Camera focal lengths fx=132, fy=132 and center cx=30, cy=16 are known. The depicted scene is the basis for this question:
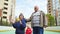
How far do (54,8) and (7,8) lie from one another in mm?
849

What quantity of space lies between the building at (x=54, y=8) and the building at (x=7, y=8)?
654 mm

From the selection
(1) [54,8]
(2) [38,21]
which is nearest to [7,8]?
(2) [38,21]

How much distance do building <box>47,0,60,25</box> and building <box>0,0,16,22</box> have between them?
0.65 m

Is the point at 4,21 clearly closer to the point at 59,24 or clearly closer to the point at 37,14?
the point at 37,14

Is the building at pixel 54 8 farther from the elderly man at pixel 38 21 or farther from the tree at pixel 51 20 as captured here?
the elderly man at pixel 38 21

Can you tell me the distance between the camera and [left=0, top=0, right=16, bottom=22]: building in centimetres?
231

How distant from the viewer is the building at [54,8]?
237cm

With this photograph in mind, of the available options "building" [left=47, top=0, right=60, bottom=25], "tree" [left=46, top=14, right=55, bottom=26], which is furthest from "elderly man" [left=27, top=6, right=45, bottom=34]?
"building" [left=47, top=0, right=60, bottom=25]

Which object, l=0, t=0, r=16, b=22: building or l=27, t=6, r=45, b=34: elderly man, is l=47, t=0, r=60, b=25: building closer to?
l=27, t=6, r=45, b=34: elderly man

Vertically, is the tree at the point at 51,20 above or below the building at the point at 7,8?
below

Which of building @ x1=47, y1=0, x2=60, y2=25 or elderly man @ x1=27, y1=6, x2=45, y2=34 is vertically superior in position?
building @ x1=47, y1=0, x2=60, y2=25

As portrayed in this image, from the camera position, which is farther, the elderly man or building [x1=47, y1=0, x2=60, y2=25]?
building [x1=47, y1=0, x2=60, y2=25]

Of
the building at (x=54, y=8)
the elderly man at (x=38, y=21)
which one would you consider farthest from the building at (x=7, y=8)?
the building at (x=54, y=8)

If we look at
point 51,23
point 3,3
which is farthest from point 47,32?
point 3,3
